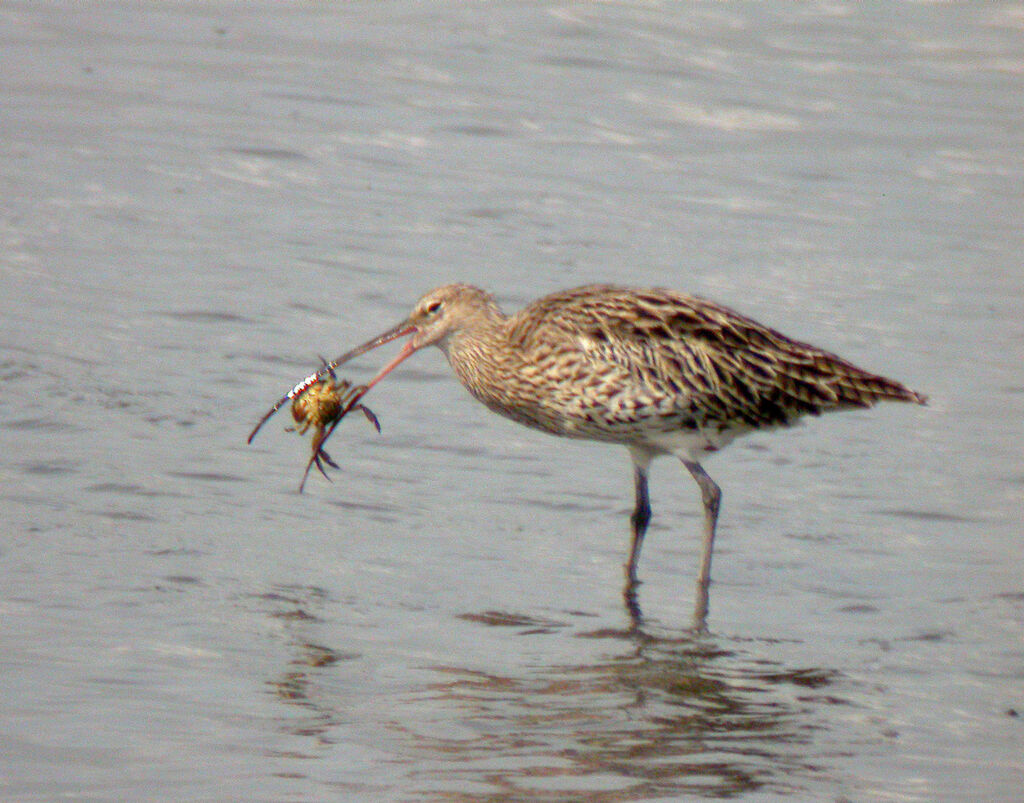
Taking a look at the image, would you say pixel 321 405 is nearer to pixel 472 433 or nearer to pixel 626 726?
pixel 472 433

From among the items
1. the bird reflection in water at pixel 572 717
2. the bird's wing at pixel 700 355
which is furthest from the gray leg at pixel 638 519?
the bird reflection in water at pixel 572 717

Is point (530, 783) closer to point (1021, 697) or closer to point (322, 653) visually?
point (322, 653)

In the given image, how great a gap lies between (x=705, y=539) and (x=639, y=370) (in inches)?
31.8

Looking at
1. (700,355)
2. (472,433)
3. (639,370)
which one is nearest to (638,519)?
(639,370)

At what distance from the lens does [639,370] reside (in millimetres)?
8992

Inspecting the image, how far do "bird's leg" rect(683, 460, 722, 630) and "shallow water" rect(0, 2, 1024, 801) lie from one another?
0.39 feet

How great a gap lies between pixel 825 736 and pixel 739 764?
1.56 ft

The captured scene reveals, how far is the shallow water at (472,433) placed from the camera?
6727mm

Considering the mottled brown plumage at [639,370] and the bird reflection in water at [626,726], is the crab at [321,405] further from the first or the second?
the bird reflection in water at [626,726]

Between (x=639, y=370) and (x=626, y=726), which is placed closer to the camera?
(x=626, y=726)

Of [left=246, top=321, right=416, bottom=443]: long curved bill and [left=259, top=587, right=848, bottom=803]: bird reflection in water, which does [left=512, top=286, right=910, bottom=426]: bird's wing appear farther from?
[left=259, top=587, right=848, bottom=803]: bird reflection in water

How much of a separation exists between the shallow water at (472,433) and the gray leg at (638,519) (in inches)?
5.6

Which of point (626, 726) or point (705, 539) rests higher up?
point (705, 539)

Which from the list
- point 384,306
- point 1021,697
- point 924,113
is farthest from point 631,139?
point 1021,697
